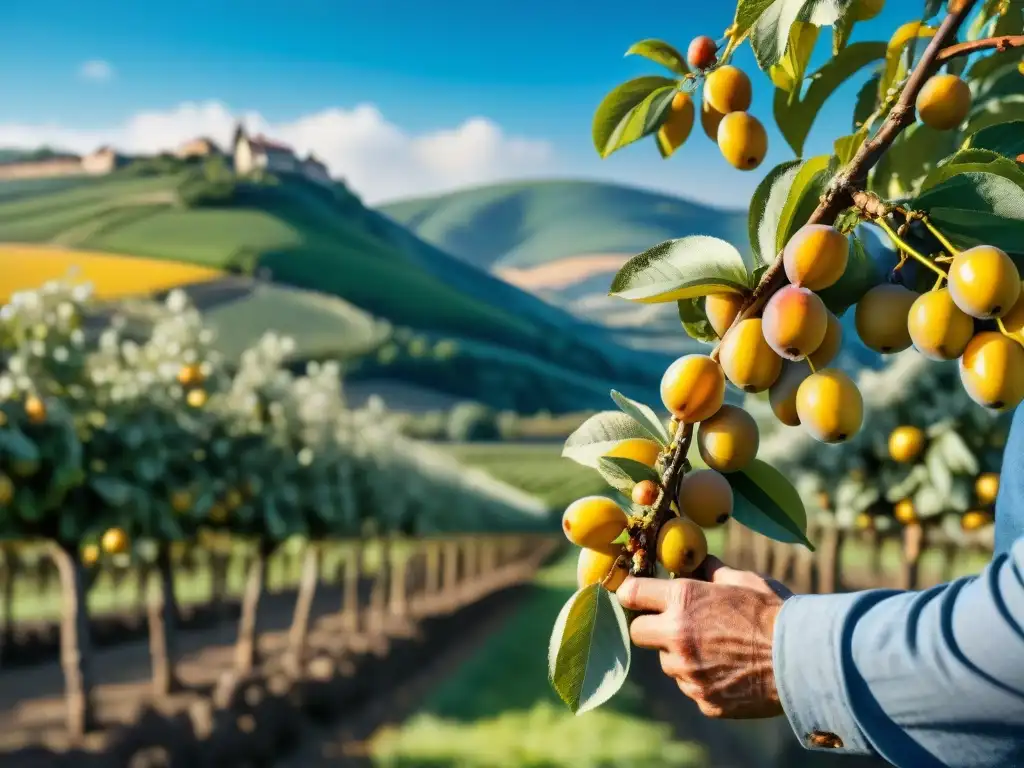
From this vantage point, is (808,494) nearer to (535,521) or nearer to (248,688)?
(248,688)

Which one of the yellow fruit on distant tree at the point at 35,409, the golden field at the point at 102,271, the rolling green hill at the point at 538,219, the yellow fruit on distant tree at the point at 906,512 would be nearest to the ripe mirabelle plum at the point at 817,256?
the yellow fruit on distant tree at the point at 35,409

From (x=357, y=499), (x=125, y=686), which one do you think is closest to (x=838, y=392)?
(x=357, y=499)

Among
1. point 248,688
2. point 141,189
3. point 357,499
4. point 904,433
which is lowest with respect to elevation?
point 248,688

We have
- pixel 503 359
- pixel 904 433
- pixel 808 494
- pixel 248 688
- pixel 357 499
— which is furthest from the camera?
pixel 503 359

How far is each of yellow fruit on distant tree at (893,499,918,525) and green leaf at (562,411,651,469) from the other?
683 cm

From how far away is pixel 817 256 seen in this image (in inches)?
33.3

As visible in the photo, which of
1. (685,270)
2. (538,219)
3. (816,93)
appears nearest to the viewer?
(685,270)

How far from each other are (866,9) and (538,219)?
8749 centimetres

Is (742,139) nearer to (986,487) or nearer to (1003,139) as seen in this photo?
(1003,139)

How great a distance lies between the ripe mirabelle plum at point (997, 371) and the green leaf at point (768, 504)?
230 mm

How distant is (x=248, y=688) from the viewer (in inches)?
347

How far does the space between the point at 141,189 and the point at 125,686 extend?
5229 centimetres

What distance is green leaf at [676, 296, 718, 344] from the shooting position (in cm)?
103

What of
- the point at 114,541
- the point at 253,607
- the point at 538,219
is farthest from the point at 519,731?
the point at 538,219
